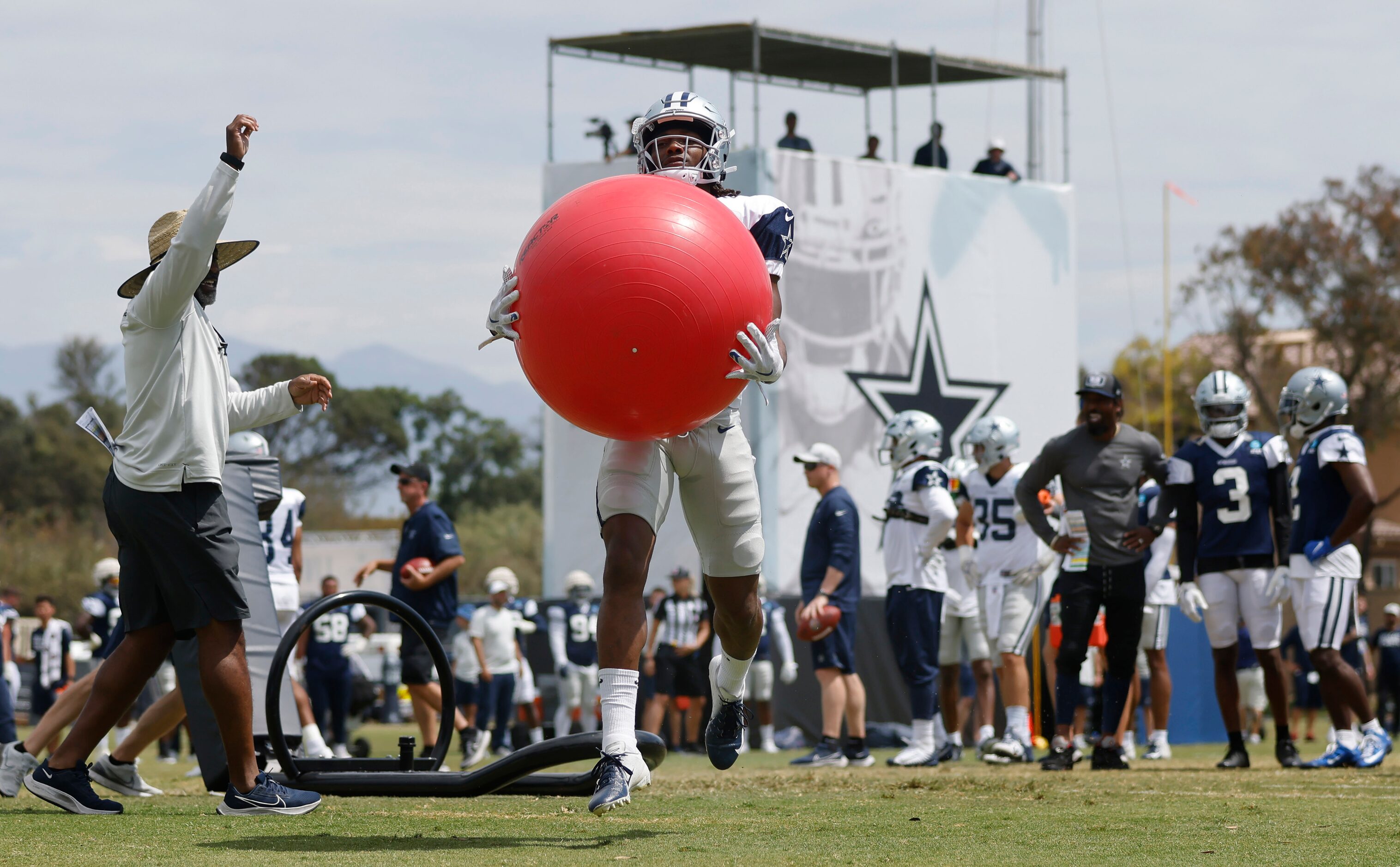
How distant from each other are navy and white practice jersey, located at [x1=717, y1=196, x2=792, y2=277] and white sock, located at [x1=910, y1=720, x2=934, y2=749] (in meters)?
5.89

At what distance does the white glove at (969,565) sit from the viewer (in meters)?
12.0

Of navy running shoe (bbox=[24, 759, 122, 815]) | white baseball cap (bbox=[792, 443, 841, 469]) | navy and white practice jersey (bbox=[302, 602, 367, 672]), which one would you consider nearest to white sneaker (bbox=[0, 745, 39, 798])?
navy running shoe (bbox=[24, 759, 122, 815])

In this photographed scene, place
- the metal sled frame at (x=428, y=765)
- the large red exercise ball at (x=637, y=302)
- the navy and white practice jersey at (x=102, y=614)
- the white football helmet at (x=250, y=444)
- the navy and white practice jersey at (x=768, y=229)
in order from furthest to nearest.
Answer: the navy and white practice jersey at (x=102, y=614) < the white football helmet at (x=250, y=444) < the navy and white practice jersey at (x=768, y=229) < the metal sled frame at (x=428, y=765) < the large red exercise ball at (x=637, y=302)

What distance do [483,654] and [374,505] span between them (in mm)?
65655

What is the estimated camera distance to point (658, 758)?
5.56m

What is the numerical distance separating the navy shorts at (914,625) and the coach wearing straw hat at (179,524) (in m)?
5.83

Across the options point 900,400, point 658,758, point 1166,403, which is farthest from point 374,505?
point 658,758

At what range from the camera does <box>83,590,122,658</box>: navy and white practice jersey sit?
13.8 meters

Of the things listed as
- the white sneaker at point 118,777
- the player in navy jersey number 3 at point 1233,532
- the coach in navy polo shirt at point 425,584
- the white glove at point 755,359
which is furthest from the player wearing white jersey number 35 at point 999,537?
the white glove at point 755,359

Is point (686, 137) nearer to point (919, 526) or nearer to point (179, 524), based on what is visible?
point (179, 524)

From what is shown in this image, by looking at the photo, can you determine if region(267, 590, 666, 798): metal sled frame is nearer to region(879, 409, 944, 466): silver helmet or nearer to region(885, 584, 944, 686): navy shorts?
region(885, 584, 944, 686): navy shorts

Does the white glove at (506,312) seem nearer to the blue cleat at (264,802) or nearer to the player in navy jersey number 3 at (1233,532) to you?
the blue cleat at (264,802)

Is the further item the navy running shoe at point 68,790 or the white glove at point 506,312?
the navy running shoe at point 68,790

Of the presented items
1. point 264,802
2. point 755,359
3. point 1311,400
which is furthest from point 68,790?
point 1311,400
